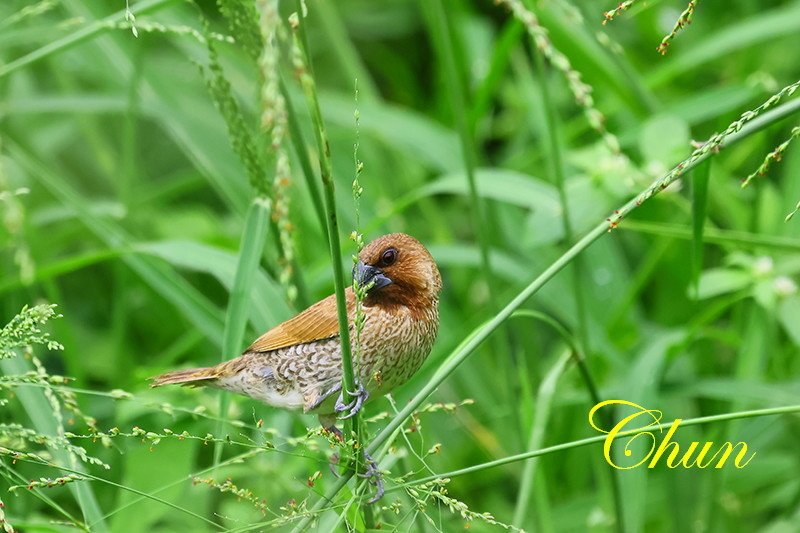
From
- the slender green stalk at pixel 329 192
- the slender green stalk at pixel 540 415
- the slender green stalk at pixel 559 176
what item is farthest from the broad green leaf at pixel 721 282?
the slender green stalk at pixel 329 192

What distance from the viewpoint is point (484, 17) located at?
18.1 ft

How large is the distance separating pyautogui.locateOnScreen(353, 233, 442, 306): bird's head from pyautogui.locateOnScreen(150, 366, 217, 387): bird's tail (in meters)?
0.33

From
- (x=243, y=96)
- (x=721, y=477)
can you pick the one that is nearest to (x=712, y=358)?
(x=721, y=477)

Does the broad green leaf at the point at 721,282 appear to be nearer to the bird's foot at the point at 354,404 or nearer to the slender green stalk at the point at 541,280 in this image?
the slender green stalk at the point at 541,280

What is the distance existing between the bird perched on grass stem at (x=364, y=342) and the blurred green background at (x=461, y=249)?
15 centimetres

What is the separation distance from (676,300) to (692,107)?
701mm

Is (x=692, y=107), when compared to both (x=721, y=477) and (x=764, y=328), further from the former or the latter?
(x=721, y=477)

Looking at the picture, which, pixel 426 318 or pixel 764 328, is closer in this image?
pixel 426 318

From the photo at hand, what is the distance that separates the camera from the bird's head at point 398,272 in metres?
1.83

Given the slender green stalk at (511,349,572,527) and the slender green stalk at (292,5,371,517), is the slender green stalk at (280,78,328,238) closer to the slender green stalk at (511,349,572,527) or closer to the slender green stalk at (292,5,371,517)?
the slender green stalk at (292,5,371,517)

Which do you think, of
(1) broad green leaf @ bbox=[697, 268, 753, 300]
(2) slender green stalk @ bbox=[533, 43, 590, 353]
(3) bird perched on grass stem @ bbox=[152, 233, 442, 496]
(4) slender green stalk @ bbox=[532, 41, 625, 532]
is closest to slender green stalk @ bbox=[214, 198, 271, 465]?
(3) bird perched on grass stem @ bbox=[152, 233, 442, 496]

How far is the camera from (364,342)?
191cm

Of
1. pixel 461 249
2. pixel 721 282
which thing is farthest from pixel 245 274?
pixel 461 249

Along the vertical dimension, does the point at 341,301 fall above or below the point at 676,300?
below
